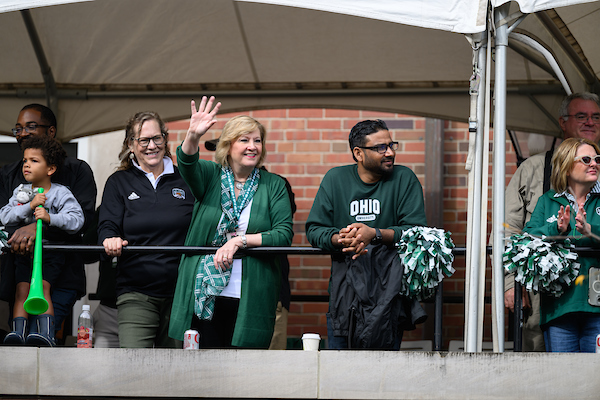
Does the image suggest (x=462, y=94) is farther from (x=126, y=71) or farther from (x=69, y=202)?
(x=69, y=202)

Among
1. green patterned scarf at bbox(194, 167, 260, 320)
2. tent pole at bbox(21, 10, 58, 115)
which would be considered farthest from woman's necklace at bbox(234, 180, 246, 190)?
tent pole at bbox(21, 10, 58, 115)

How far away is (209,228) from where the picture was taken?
5.09 meters

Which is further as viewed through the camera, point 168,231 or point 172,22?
point 172,22

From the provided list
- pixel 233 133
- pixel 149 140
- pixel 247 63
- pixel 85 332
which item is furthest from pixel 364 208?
pixel 247 63

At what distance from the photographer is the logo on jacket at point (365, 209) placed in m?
4.97

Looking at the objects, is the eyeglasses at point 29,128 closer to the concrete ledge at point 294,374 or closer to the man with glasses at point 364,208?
the concrete ledge at point 294,374

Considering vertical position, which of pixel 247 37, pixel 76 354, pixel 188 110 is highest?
pixel 247 37

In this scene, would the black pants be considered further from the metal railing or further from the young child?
the young child

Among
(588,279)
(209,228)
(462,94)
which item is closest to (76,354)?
(209,228)

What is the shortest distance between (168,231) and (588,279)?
2.39 metres

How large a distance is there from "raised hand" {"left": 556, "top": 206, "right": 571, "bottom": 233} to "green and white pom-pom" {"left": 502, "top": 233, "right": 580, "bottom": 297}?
0.33 feet

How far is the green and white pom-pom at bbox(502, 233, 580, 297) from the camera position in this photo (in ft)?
15.7

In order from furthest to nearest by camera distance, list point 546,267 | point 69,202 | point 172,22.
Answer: point 172,22 → point 69,202 → point 546,267

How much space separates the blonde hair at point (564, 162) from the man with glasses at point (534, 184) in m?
0.42
